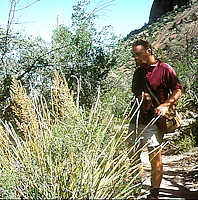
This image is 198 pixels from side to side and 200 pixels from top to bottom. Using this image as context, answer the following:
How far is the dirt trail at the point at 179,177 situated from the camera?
2.67 metres

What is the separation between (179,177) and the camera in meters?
3.33

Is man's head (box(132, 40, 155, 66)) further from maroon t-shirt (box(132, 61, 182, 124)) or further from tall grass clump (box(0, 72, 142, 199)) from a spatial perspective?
tall grass clump (box(0, 72, 142, 199))

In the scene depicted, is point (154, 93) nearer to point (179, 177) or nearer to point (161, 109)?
point (161, 109)

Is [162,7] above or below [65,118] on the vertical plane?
above

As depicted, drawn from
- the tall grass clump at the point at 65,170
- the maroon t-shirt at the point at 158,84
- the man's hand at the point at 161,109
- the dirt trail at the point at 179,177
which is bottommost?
the dirt trail at the point at 179,177

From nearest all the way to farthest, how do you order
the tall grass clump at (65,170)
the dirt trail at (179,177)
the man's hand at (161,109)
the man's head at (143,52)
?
the tall grass clump at (65,170), the man's hand at (161,109), the man's head at (143,52), the dirt trail at (179,177)

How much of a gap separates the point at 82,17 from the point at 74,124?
3.35 m

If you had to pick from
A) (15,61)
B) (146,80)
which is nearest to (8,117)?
(15,61)

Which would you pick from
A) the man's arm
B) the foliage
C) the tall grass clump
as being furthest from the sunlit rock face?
the tall grass clump

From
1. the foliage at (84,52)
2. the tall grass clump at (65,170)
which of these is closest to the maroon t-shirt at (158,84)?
the tall grass clump at (65,170)

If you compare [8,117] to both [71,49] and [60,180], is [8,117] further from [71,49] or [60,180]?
[60,180]

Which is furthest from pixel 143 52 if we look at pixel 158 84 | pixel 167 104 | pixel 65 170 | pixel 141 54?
pixel 65 170

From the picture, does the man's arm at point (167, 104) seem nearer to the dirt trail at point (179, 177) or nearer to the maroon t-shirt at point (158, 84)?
the maroon t-shirt at point (158, 84)

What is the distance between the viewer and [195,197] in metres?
2.62
